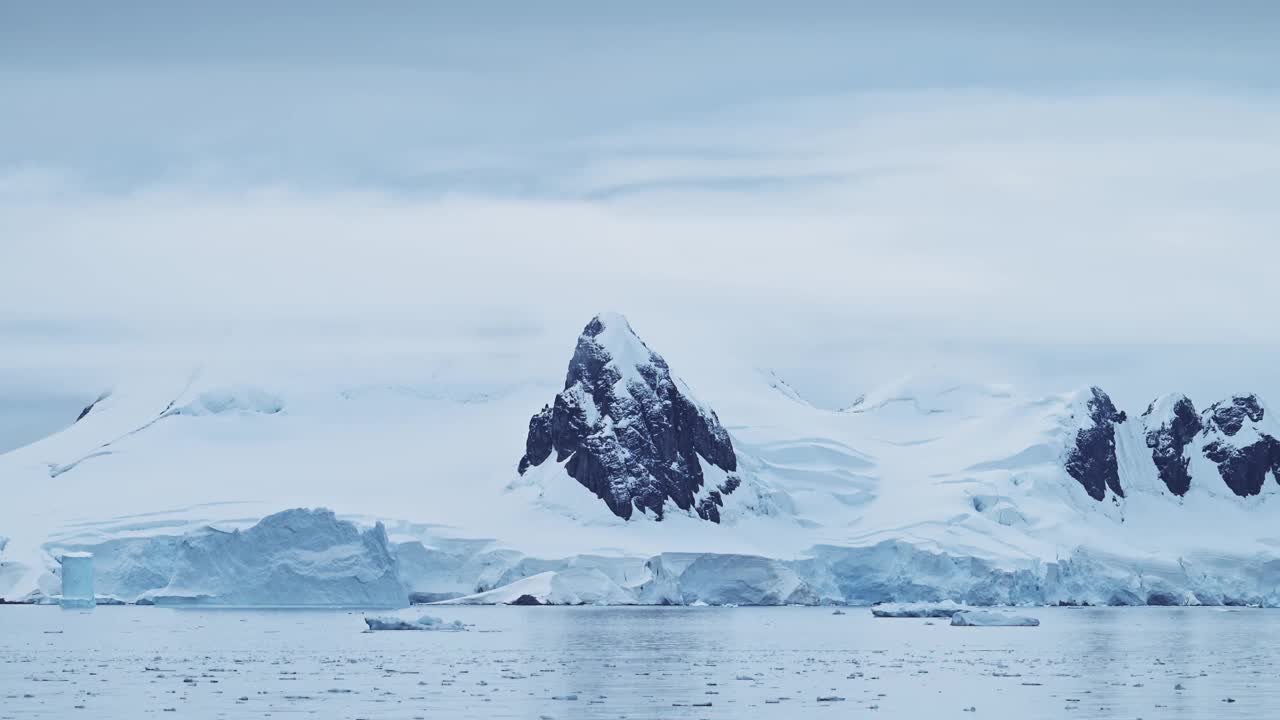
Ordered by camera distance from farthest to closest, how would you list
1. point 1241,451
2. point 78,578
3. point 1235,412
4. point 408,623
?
point 1241,451
point 1235,412
point 78,578
point 408,623

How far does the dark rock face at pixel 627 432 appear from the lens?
127938 mm

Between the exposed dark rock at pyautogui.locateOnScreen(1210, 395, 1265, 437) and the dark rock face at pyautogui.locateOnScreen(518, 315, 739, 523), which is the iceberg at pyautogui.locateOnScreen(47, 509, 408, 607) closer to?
the dark rock face at pyautogui.locateOnScreen(518, 315, 739, 523)

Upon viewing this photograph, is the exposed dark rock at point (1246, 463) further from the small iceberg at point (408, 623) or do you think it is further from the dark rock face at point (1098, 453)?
the small iceberg at point (408, 623)

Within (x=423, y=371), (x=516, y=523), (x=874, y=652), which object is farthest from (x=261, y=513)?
(x=874, y=652)

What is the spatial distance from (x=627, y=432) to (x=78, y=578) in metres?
46.2

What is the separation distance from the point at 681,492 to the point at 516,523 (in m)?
12.9

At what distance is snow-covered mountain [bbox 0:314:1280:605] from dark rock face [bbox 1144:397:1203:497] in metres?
0.16

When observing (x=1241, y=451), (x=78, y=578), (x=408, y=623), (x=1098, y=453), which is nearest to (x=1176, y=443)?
(x=1241, y=451)

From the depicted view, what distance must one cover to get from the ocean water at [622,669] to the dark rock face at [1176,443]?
6631 cm

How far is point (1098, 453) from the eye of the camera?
144 metres

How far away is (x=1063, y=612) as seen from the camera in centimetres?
10500

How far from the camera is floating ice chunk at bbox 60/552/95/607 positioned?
90312 millimetres

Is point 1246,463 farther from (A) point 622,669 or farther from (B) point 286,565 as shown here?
(A) point 622,669

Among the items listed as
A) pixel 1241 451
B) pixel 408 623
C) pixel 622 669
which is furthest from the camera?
pixel 1241 451
